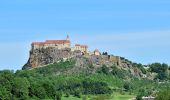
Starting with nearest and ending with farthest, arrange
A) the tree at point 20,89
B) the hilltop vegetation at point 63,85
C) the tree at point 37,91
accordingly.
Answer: the tree at point 20,89 < the hilltop vegetation at point 63,85 < the tree at point 37,91

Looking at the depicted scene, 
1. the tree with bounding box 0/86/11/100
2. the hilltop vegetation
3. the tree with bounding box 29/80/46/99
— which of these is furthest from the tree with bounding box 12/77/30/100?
the tree with bounding box 29/80/46/99

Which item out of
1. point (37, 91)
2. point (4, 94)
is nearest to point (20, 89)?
point (4, 94)

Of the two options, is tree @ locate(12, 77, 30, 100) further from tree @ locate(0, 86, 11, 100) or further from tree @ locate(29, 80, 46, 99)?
tree @ locate(29, 80, 46, 99)

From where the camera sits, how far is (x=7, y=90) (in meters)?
124

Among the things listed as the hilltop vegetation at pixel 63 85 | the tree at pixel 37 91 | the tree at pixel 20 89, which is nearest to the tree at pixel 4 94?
the hilltop vegetation at pixel 63 85

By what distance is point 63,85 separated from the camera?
17662cm

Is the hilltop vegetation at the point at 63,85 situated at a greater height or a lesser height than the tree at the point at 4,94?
greater

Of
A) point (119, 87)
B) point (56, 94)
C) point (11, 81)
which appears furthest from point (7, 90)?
point (119, 87)

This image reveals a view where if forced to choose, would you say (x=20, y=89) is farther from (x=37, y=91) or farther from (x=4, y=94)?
(x=37, y=91)

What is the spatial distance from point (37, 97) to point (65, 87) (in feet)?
136

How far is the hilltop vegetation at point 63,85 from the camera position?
416 feet

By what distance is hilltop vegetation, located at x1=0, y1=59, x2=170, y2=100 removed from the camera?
127m

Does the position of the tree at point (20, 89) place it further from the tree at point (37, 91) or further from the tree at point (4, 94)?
the tree at point (37, 91)

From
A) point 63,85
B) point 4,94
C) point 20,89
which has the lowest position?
point 4,94
